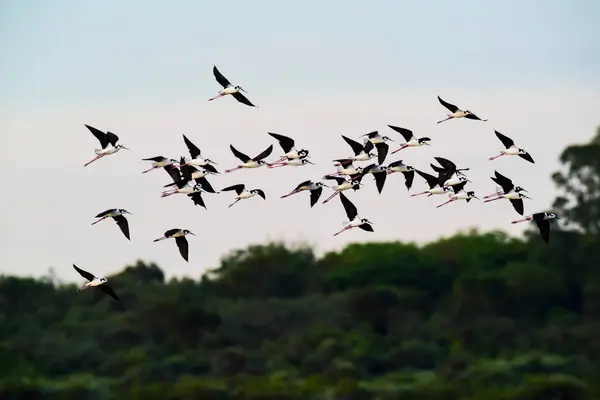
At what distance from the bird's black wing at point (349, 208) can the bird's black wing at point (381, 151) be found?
1.03 metres

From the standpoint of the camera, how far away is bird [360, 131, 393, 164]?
25.6 metres

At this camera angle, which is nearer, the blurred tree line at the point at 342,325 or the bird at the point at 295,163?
the bird at the point at 295,163

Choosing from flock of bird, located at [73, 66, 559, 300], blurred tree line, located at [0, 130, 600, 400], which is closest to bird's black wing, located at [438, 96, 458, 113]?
flock of bird, located at [73, 66, 559, 300]

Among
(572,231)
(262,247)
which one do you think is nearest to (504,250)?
(572,231)

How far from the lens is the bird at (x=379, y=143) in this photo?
25.6m

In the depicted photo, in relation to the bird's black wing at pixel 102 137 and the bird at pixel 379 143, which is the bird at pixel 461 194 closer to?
the bird at pixel 379 143

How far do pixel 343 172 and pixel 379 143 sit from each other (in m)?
0.78

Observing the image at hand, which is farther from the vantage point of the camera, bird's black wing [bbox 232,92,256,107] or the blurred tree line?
the blurred tree line

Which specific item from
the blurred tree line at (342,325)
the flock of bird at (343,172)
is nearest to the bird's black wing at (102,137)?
the flock of bird at (343,172)

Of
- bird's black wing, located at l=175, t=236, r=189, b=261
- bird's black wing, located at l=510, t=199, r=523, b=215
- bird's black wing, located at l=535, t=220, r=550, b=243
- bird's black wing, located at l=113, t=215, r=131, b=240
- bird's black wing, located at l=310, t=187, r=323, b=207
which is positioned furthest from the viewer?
bird's black wing, located at l=310, t=187, r=323, b=207

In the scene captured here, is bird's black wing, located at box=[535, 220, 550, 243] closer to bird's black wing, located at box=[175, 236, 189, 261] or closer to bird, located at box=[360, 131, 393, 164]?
bird, located at box=[360, 131, 393, 164]

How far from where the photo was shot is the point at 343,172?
82.8 feet

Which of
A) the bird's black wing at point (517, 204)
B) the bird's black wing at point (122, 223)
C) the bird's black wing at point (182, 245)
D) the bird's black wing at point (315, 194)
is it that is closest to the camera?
the bird's black wing at point (122, 223)

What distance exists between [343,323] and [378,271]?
241 inches
